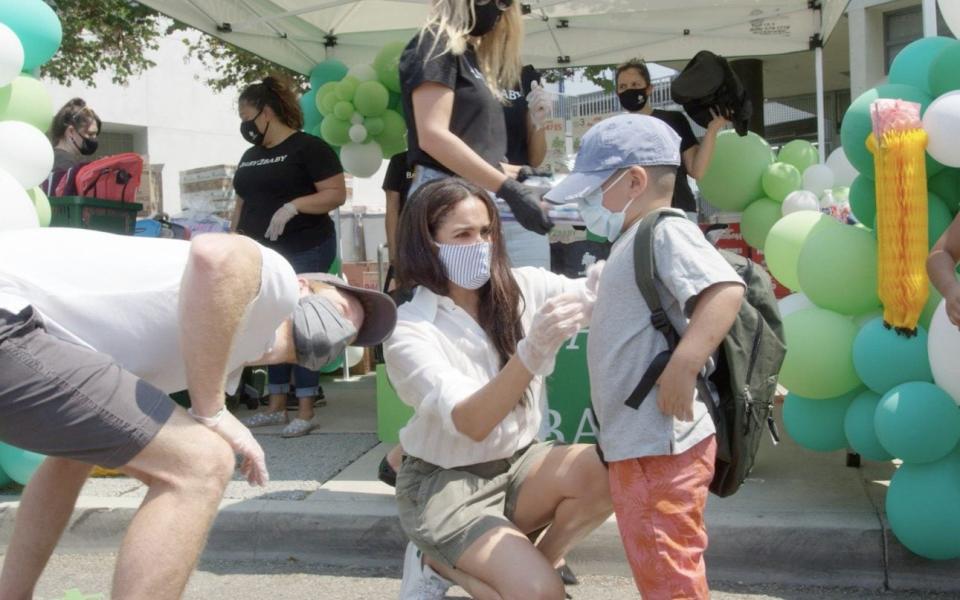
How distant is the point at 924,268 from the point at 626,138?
1.29 meters

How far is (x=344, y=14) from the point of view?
7047 mm

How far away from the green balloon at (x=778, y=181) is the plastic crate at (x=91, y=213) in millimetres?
3311

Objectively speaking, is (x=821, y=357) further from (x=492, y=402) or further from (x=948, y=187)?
(x=492, y=402)

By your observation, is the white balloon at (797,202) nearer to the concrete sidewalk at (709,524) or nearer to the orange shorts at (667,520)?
the concrete sidewalk at (709,524)

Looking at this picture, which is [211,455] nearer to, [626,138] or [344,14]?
[626,138]

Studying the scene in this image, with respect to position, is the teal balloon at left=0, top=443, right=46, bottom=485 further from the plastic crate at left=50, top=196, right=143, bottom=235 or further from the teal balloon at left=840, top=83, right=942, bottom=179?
the teal balloon at left=840, top=83, right=942, bottom=179

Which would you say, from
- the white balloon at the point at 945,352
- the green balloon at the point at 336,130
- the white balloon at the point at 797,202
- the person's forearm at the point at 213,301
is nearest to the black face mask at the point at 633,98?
the white balloon at the point at 797,202

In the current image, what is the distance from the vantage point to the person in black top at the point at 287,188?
5293 mm

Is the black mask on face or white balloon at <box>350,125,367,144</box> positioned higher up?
the black mask on face

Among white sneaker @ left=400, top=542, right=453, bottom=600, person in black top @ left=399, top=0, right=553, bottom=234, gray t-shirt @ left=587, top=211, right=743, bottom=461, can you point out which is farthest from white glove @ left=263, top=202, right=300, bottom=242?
gray t-shirt @ left=587, top=211, right=743, bottom=461

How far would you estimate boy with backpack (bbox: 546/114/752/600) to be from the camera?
2.25m

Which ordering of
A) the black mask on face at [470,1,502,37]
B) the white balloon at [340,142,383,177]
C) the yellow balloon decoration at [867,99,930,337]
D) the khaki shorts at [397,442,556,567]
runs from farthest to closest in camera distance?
the white balloon at [340,142,383,177], the black mask on face at [470,1,502,37], the yellow balloon decoration at [867,99,930,337], the khaki shorts at [397,442,556,567]

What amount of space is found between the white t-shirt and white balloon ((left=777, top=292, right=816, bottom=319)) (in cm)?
215

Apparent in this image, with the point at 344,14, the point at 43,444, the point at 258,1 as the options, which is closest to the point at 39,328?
the point at 43,444
